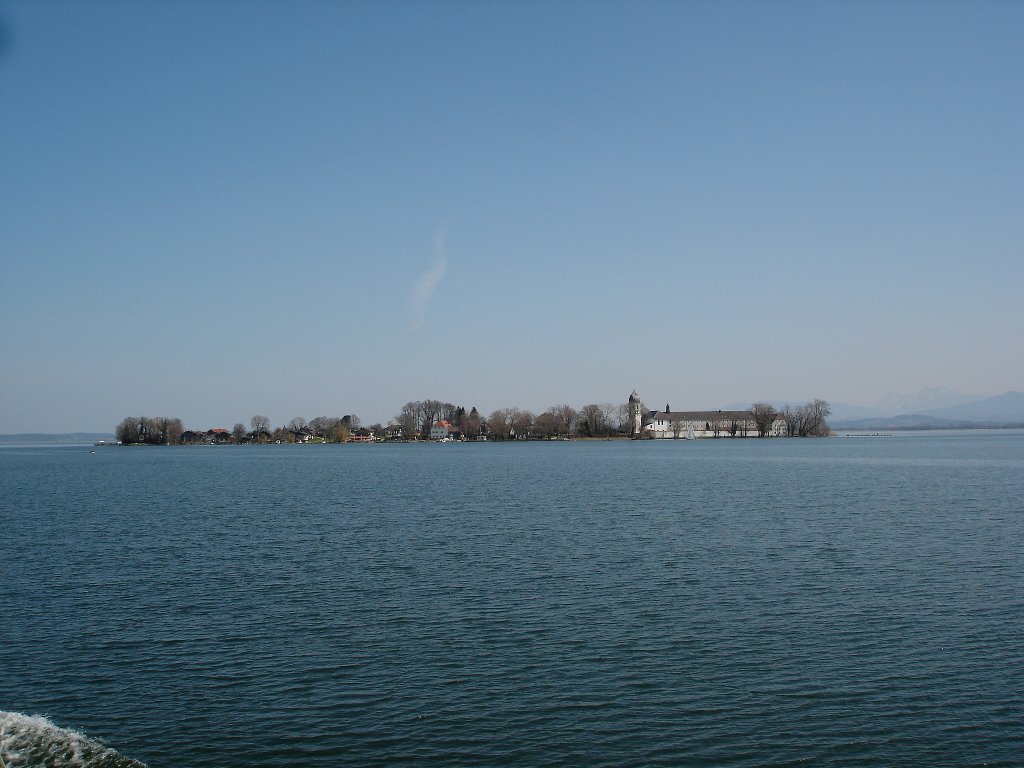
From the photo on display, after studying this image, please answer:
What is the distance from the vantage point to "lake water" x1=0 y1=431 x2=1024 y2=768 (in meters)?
12.6

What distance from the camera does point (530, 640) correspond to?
1727 centimetres

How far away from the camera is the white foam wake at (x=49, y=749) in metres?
11.9

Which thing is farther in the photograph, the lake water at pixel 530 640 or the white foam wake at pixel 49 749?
the lake water at pixel 530 640

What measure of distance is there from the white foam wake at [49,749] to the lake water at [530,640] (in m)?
0.43

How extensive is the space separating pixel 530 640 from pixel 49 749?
9100 millimetres

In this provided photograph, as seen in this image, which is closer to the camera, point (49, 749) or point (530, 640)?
point (49, 749)

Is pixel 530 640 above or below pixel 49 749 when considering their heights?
above

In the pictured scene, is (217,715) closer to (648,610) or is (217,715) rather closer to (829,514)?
(648,610)

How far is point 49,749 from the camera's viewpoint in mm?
12180

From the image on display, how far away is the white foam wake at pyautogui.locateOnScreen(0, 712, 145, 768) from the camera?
11.9 meters

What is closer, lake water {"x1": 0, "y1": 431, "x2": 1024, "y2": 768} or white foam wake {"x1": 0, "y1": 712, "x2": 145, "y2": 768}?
white foam wake {"x1": 0, "y1": 712, "x2": 145, "y2": 768}

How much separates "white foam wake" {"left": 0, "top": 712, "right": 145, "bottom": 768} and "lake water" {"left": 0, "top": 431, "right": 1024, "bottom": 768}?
0.43m

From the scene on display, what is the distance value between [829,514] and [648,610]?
71.5 feet

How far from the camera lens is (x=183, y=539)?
32719 millimetres
